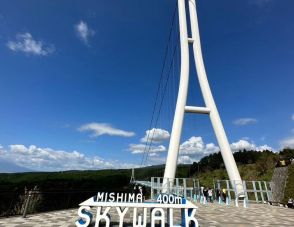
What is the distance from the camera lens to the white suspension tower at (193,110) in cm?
1493

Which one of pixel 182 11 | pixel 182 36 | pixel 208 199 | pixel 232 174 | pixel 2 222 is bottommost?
pixel 2 222

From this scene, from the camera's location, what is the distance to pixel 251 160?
4409cm

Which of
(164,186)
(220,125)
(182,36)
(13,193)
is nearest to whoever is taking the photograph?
(13,193)

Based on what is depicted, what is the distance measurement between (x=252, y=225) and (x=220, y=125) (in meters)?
9.29

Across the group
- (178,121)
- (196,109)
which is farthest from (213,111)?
(178,121)

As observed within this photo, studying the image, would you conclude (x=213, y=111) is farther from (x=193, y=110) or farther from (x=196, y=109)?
(x=193, y=110)

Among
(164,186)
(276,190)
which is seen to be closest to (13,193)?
(164,186)

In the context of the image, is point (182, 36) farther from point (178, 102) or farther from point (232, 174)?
point (232, 174)

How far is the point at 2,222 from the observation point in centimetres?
696

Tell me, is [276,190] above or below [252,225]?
above

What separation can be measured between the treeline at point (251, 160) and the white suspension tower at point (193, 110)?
6.02 m

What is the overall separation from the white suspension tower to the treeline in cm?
602

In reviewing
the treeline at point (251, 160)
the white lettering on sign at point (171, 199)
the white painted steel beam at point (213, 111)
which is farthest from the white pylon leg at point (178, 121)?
the treeline at point (251, 160)

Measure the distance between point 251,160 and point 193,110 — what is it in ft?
105
